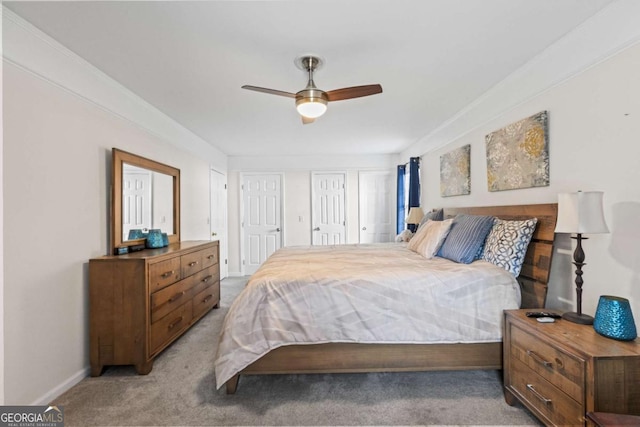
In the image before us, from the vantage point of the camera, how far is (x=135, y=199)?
2.71 metres

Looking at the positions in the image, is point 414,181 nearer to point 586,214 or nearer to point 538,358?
point 586,214

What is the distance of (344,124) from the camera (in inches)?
146

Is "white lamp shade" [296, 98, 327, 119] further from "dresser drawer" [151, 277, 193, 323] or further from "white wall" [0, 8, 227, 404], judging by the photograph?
"dresser drawer" [151, 277, 193, 323]

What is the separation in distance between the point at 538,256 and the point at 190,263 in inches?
118

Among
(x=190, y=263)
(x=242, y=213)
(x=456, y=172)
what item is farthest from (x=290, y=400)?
(x=242, y=213)

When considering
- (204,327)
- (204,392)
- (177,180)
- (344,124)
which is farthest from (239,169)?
(204,392)

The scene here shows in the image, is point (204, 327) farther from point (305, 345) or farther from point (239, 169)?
point (239, 169)

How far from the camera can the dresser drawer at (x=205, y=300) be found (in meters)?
3.03

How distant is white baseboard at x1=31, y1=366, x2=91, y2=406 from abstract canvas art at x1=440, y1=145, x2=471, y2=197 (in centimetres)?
383

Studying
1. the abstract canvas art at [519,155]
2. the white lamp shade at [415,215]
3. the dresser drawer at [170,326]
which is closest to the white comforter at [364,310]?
the dresser drawer at [170,326]

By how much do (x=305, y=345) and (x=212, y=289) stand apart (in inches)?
79.6

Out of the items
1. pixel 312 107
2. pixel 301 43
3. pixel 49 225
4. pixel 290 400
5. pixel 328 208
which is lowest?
pixel 290 400

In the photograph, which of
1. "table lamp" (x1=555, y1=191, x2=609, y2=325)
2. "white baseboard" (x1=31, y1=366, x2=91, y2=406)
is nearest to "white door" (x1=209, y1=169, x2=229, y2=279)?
"white baseboard" (x1=31, y1=366, x2=91, y2=406)

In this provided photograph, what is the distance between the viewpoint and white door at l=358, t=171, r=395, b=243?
566 centimetres
